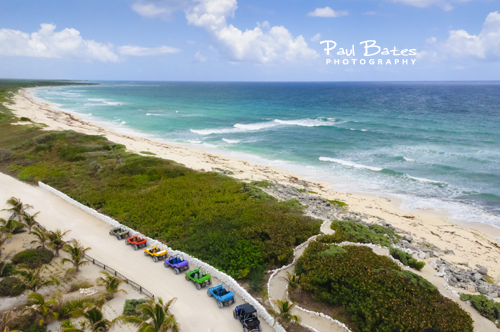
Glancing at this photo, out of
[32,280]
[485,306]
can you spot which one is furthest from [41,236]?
[485,306]

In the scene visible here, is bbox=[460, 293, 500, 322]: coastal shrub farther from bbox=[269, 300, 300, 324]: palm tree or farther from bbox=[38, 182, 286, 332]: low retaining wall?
bbox=[38, 182, 286, 332]: low retaining wall

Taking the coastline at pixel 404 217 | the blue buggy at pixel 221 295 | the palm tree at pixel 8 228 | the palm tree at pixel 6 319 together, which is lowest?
the coastline at pixel 404 217

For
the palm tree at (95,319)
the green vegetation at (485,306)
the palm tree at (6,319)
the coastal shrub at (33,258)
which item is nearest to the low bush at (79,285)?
the palm tree at (6,319)

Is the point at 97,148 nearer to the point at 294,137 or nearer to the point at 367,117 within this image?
the point at 294,137

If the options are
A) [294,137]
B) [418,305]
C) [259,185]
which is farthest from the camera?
[294,137]

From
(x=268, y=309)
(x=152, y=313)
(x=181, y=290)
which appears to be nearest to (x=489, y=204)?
(x=268, y=309)

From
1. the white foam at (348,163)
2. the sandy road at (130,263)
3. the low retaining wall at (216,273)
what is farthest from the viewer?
the white foam at (348,163)

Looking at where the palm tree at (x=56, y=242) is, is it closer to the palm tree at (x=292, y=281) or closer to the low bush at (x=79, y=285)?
the low bush at (x=79, y=285)
